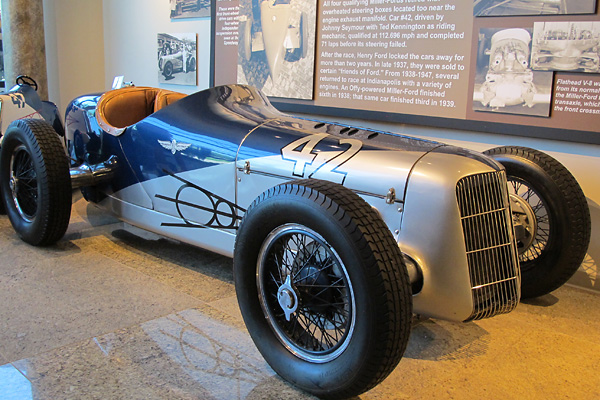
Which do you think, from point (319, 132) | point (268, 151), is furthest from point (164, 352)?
point (319, 132)

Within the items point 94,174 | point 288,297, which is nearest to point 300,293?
point 288,297

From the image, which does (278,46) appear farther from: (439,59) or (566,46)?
(566,46)

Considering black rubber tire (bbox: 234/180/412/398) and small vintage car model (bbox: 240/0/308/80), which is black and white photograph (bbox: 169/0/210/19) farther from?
black rubber tire (bbox: 234/180/412/398)

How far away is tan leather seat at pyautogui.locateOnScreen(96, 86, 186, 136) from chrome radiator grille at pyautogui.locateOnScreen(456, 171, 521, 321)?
2.79 m

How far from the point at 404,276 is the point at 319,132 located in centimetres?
144

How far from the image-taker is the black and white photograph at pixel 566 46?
3701 mm

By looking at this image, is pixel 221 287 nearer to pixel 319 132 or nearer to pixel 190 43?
pixel 319 132

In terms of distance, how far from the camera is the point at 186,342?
289 cm

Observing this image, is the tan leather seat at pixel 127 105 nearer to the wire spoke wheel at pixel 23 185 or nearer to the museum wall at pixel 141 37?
the wire spoke wheel at pixel 23 185

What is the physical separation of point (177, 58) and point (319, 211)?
5.14m

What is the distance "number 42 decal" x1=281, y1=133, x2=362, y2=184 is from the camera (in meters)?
3.06

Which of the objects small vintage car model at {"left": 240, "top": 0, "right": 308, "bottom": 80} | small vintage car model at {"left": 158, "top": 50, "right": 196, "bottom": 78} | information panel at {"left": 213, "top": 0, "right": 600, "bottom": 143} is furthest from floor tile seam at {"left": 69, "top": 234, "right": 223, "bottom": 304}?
small vintage car model at {"left": 158, "top": 50, "right": 196, "bottom": 78}

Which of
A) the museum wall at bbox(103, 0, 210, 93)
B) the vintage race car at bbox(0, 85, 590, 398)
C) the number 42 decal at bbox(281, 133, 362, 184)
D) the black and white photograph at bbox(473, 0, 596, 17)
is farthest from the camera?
the museum wall at bbox(103, 0, 210, 93)

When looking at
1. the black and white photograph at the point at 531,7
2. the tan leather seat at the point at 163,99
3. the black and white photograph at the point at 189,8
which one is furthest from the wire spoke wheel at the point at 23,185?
the black and white photograph at the point at 531,7
